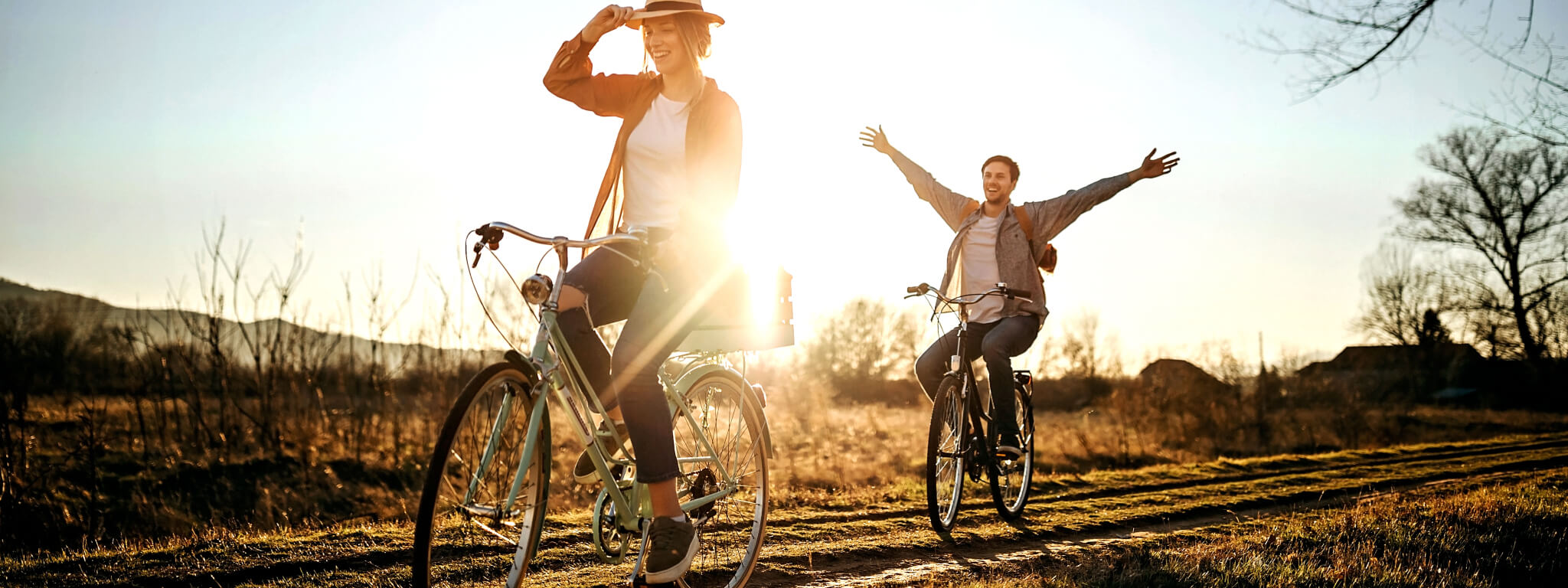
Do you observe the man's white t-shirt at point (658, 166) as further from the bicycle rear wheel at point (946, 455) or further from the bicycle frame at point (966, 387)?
the bicycle frame at point (966, 387)

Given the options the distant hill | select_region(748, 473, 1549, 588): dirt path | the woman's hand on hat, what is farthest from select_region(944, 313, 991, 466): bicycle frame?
the distant hill

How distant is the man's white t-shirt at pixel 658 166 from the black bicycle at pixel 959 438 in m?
2.85

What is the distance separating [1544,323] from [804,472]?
31.1m

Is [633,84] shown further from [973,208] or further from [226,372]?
[226,372]

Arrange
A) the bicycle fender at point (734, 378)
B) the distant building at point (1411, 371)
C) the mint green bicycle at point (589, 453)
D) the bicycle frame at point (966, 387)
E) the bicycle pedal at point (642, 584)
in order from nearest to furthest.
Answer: the mint green bicycle at point (589, 453) → the bicycle pedal at point (642, 584) → the bicycle fender at point (734, 378) → the bicycle frame at point (966, 387) → the distant building at point (1411, 371)

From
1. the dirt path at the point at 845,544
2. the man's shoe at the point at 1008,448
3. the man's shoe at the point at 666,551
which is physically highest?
the man's shoe at the point at 1008,448

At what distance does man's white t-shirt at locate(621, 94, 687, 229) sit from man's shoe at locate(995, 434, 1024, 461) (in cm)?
359

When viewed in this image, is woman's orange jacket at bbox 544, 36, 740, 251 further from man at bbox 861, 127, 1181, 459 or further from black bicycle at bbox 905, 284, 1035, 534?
man at bbox 861, 127, 1181, 459

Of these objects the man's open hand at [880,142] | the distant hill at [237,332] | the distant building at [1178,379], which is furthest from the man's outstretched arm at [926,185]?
the distant building at [1178,379]

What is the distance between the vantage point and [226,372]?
13594mm

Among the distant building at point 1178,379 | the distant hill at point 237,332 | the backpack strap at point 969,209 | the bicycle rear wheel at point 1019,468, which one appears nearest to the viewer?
the bicycle rear wheel at point 1019,468

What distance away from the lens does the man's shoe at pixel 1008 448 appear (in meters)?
6.70

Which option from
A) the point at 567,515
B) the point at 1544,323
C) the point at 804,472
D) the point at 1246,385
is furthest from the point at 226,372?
the point at 1544,323

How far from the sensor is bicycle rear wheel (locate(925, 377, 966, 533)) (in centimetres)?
623
